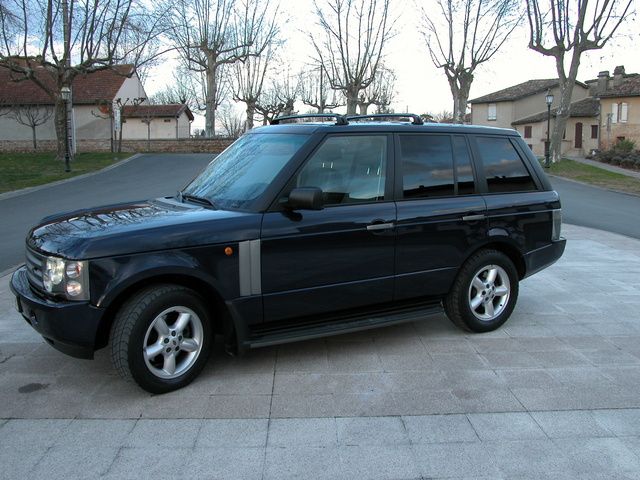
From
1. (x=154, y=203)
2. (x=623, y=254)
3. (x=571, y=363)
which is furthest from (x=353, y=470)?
(x=623, y=254)

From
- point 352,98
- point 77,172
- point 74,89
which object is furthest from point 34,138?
point 352,98

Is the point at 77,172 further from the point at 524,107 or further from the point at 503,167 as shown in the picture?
the point at 524,107

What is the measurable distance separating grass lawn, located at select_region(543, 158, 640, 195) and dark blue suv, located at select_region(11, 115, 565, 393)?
19.5 meters

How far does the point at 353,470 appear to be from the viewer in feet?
10.2

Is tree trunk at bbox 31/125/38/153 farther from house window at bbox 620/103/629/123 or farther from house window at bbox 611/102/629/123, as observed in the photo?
house window at bbox 620/103/629/123

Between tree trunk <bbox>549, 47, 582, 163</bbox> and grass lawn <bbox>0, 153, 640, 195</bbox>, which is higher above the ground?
tree trunk <bbox>549, 47, 582, 163</bbox>

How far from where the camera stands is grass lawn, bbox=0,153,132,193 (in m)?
20.8

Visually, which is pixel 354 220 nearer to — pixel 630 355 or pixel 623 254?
pixel 630 355

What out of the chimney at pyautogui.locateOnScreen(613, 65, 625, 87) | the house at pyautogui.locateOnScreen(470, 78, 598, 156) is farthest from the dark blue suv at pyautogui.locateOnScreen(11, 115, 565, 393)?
the chimney at pyautogui.locateOnScreen(613, 65, 625, 87)

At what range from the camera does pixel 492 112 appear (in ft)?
210

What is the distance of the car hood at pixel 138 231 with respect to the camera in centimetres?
367

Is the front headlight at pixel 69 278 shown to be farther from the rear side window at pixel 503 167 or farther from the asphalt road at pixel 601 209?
the asphalt road at pixel 601 209

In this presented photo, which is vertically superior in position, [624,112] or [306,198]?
[624,112]

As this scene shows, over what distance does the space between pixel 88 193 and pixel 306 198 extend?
53.0 feet
